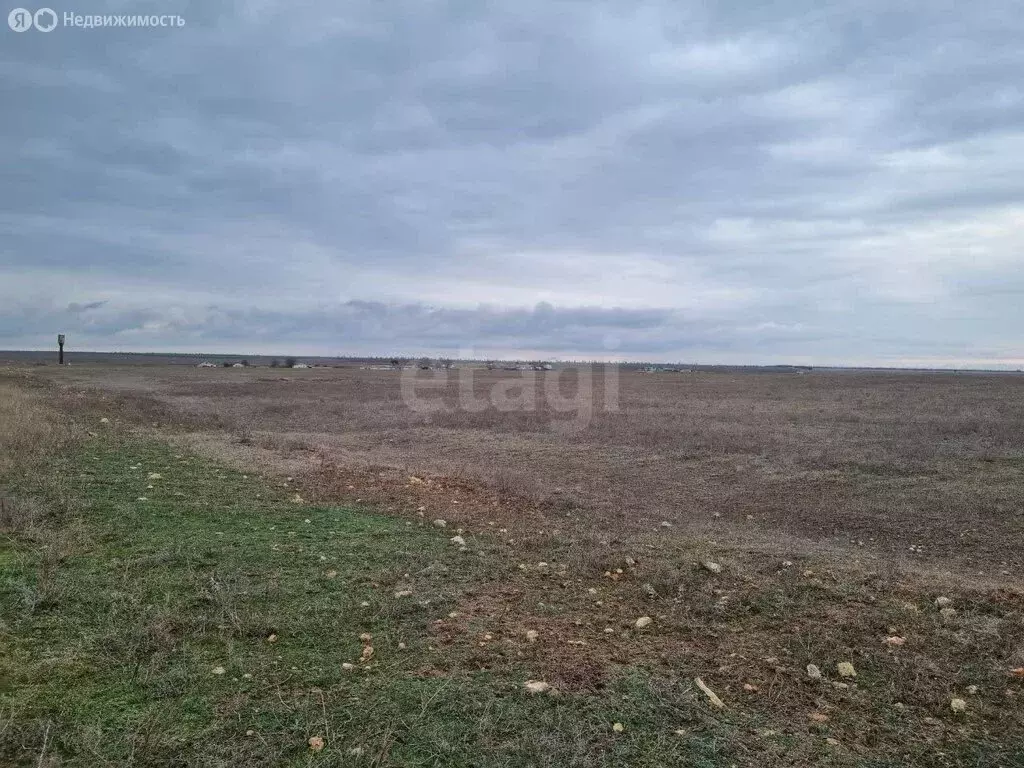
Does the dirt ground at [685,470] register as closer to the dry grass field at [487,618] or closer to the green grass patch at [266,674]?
the dry grass field at [487,618]

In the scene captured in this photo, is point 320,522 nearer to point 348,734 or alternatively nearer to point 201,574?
point 201,574

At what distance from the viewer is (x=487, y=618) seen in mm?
4832

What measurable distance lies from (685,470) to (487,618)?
29.8 feet

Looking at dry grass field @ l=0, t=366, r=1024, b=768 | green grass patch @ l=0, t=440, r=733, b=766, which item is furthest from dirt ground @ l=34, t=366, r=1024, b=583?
green grass patch @ l=0, t=440, r=733, b=766

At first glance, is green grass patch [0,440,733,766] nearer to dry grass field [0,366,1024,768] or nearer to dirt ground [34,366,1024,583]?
dry grass field [0,366,1024,768]

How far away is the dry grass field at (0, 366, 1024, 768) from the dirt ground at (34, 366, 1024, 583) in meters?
0.10

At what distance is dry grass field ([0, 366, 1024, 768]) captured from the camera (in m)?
3.37

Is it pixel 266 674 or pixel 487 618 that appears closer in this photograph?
pixel 266 674

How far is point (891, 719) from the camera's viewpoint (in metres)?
3.67

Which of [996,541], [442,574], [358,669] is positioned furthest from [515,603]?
[996,541]

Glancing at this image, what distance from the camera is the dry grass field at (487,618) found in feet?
11.1

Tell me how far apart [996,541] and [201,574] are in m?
8.63

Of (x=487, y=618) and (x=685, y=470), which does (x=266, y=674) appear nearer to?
(x=487, y=618)

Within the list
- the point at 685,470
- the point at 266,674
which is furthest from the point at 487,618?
the point at 685,470
